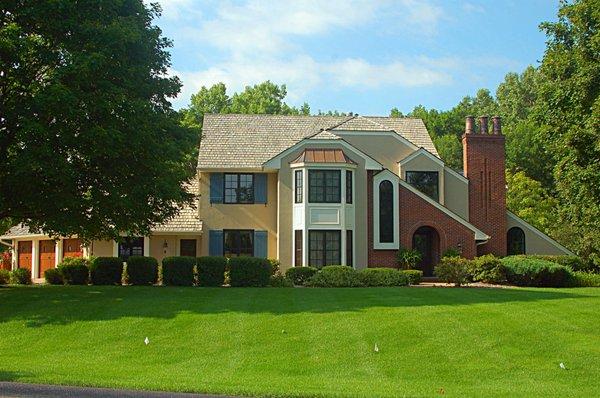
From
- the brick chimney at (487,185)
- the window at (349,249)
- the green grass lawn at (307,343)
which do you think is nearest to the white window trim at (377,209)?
the window at (349,249)

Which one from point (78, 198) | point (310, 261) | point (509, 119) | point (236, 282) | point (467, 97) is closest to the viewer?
point (78, 198)

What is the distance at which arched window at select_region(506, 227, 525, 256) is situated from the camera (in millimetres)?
37062

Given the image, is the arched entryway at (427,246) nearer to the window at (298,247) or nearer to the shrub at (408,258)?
the shrub at (408,258)

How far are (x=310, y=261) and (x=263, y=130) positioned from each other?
28.0 feet

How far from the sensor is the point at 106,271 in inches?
1086

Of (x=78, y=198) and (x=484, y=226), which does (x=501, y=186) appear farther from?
(x=78, y=198)

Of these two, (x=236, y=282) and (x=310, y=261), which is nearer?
(x=236, y=282)

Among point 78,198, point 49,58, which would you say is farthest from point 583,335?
point 49,58

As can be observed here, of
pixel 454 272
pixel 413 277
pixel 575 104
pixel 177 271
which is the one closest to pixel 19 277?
pixel 177 271

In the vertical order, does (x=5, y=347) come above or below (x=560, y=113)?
below

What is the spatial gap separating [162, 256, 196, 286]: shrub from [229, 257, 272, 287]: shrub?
155cm

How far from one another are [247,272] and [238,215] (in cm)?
724

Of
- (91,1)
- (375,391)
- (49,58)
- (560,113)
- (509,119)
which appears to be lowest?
(375,391)

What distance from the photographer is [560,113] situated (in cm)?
2089
